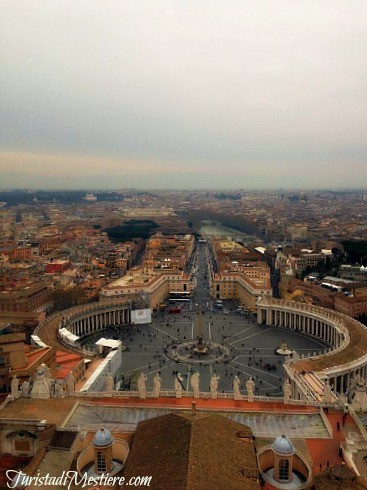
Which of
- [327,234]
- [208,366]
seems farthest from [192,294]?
[327,234]

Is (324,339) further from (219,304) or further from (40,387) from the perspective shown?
(40,387)

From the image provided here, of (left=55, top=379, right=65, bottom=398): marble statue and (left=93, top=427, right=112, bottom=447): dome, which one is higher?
(left=93, top=427, right=112, bottom=447): dome

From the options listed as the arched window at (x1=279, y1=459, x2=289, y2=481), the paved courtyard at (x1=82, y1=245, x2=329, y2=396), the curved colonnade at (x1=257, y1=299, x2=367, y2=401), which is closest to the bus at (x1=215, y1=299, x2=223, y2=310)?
the paved courtyard at (x1=82, y1=245, x2=329, y2=396)

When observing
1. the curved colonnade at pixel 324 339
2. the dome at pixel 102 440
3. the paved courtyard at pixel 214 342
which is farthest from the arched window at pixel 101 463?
the paved courtyard at pixel 214 342

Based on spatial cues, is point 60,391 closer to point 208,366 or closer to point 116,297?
point 208,366

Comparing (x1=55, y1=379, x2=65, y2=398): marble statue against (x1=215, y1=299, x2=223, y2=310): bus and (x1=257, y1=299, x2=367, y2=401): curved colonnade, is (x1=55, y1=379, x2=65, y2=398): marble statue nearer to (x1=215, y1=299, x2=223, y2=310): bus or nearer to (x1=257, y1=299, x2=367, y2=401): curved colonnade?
(x1=257, y1=299, x2=367, y2=401): curved colonnade
